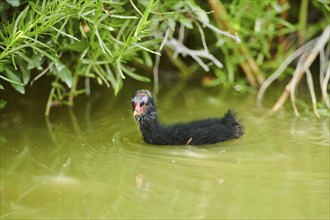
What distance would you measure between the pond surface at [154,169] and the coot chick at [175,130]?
56 mm

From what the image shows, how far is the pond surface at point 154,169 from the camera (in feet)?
10.0

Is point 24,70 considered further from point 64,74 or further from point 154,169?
point 154,169

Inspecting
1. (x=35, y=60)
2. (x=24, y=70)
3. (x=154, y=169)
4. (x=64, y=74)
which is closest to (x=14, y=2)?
(x=35, y=60)

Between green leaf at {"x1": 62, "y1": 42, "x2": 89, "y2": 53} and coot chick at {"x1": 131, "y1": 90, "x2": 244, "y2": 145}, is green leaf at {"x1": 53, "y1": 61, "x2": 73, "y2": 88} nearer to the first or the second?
green leaf at {"x1": 62, "y1": 42, "x2": 89, "y2": 53}

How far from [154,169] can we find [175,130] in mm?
578

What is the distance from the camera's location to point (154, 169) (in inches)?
142

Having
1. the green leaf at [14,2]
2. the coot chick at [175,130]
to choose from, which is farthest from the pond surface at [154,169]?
the green leaf at [14,2]

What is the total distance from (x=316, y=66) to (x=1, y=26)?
11.2 ft

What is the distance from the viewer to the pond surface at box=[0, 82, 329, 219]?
10.0ft

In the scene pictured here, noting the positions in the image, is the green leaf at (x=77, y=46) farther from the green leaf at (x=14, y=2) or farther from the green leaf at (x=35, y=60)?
the green leaf at (x=14, y=2)

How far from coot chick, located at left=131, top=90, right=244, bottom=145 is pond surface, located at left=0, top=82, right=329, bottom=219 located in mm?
56

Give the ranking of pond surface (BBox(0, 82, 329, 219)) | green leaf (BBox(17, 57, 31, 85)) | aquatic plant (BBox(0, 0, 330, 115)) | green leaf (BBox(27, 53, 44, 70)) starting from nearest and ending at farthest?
pond surface (BBox(0, 82, 329, 219)), aquatic plant (BBox(0, 0, 330, 115)), green leaf (BBox(27, 53, 44, 70)), green leaf (BBox(17, 57, 31, 85))

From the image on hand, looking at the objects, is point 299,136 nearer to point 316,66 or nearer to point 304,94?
point 304,94

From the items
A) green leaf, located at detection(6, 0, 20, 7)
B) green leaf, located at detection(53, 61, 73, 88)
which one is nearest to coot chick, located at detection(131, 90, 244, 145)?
green leaf, located at detection(53, 61, 73, 88)
